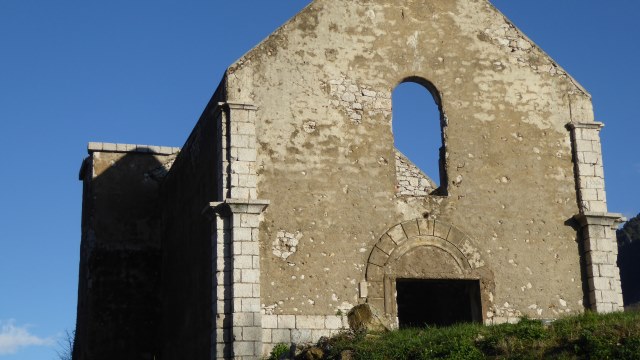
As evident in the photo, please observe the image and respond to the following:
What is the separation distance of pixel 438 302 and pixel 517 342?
22.1 feet

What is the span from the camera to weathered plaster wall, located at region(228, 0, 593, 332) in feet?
51.5

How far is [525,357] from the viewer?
12.0m

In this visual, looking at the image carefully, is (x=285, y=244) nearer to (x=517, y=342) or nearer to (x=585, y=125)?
(x=517, y=342)

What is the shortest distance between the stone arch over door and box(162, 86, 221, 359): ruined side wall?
2694 millimetres

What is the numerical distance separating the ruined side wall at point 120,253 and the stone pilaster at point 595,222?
9.06 m

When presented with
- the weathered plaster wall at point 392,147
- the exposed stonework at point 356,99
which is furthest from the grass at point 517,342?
the exposed stonework at point 356,99

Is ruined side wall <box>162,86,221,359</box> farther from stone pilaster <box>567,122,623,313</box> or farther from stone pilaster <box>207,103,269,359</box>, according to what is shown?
stone pilaster <box>567,122,623,313</box>

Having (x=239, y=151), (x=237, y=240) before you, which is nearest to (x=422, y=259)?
(x=237, y=240)

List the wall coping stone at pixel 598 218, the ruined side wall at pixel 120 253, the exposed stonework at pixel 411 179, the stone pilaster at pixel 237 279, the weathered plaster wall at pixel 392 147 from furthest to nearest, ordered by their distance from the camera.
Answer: the exposed stonework at pixel 411 179
the ruined side wall at pixel 120 253
the wall coping stone at pixel 598 218
the weathered plaster wall at pixel 392 147
the stone pilaster at pixel 237 279

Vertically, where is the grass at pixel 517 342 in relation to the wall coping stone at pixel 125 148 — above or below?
below

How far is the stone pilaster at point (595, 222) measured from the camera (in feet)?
54.1

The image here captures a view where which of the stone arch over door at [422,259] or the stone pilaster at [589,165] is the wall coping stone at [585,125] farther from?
the stone arch over door at [422,259]

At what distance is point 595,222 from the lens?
54.9 feet

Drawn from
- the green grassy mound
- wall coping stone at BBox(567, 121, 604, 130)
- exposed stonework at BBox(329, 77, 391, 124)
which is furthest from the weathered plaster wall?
the green grassy mound
